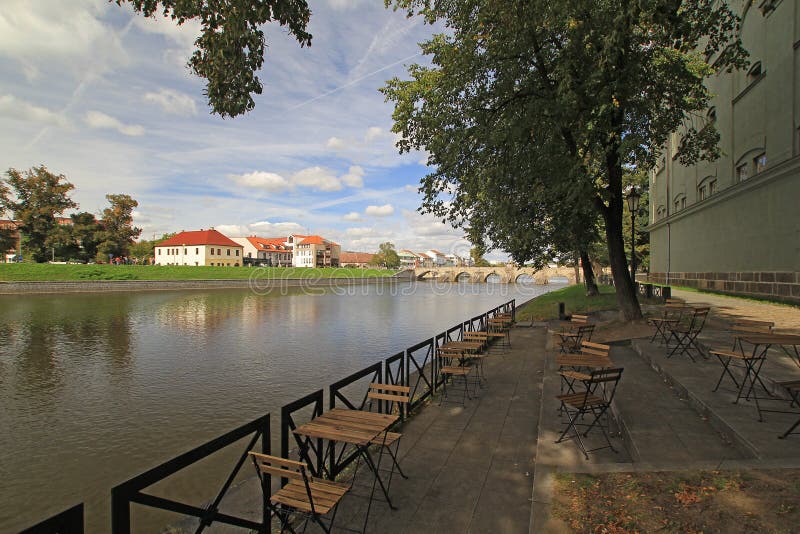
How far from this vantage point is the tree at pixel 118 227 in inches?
2469

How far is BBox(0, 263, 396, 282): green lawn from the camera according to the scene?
4666 cm

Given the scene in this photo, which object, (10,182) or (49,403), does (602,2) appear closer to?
(49,403)

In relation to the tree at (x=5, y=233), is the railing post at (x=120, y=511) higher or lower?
lower

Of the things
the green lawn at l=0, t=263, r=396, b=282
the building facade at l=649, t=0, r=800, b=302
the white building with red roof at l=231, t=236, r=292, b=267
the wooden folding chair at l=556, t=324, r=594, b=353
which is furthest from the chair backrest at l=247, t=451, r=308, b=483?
the white building with red roof at l=231, t=236, r=292, b=267

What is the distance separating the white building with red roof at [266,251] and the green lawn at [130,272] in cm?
3587

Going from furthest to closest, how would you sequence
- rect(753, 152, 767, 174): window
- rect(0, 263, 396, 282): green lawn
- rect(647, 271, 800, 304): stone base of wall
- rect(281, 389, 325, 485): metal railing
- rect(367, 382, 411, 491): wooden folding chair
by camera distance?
rect(0, 263, 396, 282): green lawn, rect(753, 152, 767, 174): window, rect(647, 271, 800, 304): stone base of wall, rect(367, 382, 411, 491): wooden folding chair, rect(281, 389, 325, 485): metal railing

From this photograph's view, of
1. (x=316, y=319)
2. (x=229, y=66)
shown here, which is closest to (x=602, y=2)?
(x=229, y=66)

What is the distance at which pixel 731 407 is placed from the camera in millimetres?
5844

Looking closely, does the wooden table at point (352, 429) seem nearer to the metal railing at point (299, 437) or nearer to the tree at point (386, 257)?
the metal railing at point (299, 437)

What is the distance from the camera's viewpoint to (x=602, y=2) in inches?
373

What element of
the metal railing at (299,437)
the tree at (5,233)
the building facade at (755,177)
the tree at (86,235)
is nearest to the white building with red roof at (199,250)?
the tree at (86,235)

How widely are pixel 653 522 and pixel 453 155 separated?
32.9 feet

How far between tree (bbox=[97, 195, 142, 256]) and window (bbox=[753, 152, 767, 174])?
73761 mm

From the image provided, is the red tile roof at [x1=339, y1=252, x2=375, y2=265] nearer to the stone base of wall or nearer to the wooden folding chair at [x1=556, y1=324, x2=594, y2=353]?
the stone base of wall
